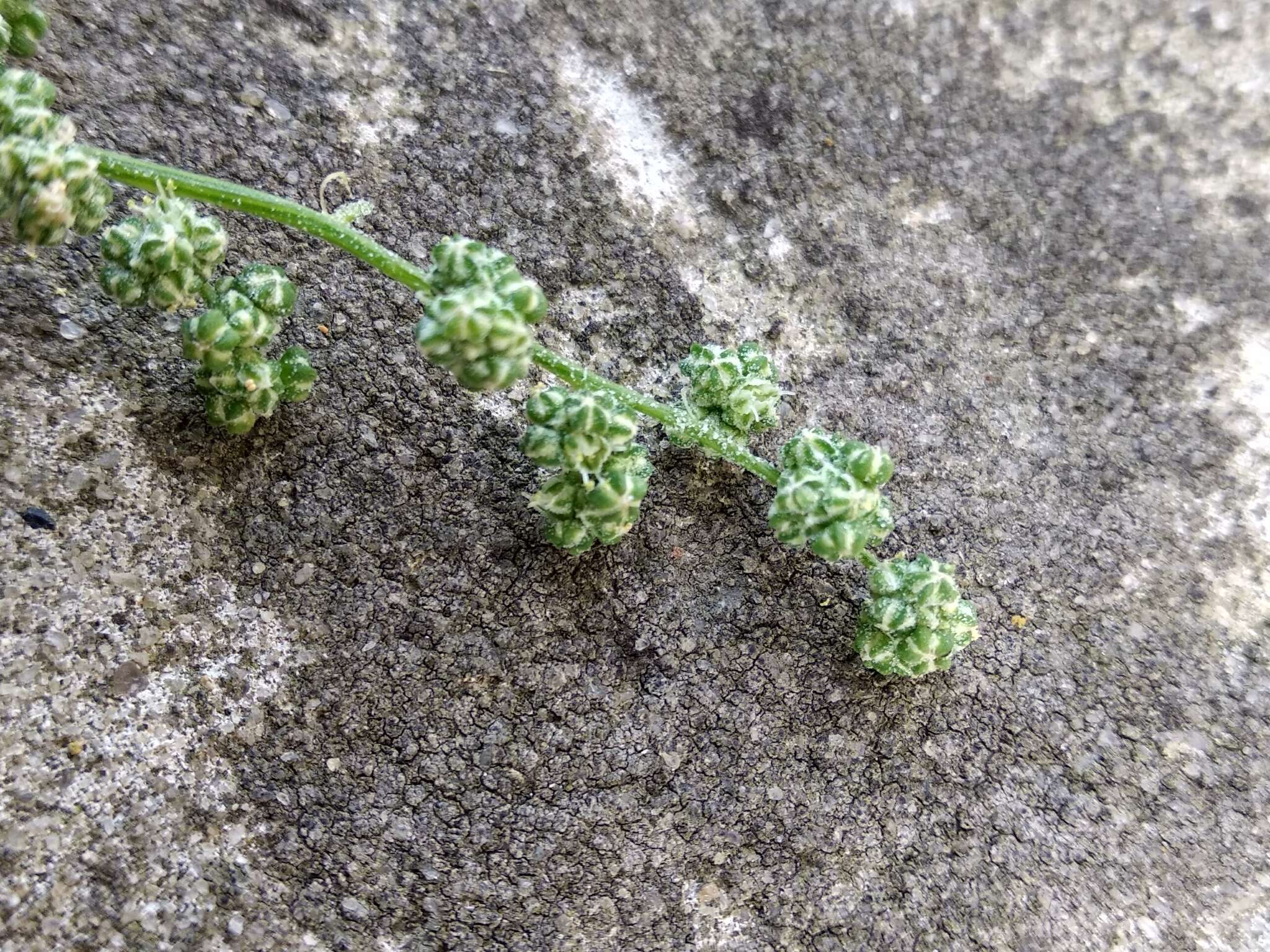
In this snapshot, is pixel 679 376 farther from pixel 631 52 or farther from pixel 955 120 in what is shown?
pixel 955 120

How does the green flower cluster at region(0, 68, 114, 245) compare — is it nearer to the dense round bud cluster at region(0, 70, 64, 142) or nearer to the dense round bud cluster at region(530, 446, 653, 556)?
the dense round bud cluster at region(0, 70, 64, 142)

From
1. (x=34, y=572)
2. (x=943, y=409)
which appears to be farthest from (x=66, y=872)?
(x=943, y=409)

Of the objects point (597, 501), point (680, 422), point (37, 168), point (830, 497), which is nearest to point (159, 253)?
point (37, 168)

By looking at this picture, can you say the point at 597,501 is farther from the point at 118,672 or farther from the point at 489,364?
the point at 118,672

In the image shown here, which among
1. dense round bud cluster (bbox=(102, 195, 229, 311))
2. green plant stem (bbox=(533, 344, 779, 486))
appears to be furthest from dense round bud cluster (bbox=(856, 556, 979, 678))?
dense round bud cluster (bbox=(102, 195, 229, 311))

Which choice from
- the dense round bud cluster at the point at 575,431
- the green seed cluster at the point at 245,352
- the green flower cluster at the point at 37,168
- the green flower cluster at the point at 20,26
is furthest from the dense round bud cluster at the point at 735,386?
the green flower cluster at the point at 20,26
